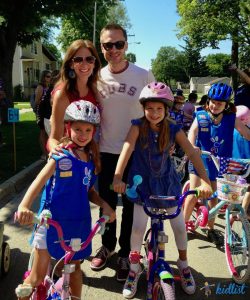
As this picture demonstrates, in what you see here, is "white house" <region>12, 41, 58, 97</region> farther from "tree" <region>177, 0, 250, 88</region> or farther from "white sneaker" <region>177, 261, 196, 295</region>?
"white sneaker" <region>177, 261, 196, 295</region>

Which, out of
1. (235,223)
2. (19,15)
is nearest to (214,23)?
(19,15)

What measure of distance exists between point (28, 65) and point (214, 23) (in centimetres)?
2161

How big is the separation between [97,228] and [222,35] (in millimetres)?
28592

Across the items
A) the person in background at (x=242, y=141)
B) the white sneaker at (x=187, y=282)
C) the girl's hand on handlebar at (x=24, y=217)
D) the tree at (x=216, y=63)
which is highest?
the tree at (x=216, y=63)

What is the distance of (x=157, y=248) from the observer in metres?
2.89

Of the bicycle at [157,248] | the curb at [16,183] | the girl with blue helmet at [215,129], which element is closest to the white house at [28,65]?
the curb at [16,183]

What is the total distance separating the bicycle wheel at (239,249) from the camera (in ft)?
11.6

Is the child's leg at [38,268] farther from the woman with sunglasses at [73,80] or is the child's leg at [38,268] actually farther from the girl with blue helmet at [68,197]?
the woman with sunglasses at [73,80]

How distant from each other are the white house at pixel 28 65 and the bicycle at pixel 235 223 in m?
32.8

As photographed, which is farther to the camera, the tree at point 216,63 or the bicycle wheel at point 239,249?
the tree at point 216,63

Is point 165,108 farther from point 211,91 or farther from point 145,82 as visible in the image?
point 211,91

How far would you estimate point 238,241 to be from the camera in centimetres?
384

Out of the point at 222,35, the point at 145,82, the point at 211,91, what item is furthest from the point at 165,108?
the point at 222,35

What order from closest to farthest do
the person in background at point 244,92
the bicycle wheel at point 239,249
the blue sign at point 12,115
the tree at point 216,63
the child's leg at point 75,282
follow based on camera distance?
the child's leg at point 75,282 → the bicycle wheel at point 239,249 → the person in background at point 244,92 → the blue sign at point 12,115 → the tree at point 216,63
